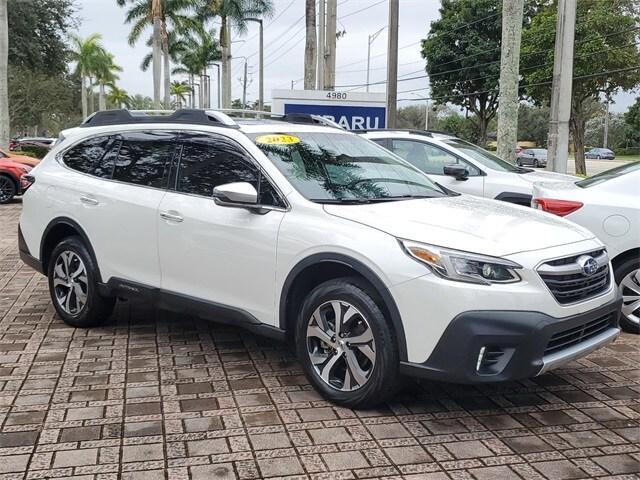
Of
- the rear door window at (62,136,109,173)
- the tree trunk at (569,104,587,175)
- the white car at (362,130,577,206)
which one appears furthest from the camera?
the tree trunk at (569,104,587,175)

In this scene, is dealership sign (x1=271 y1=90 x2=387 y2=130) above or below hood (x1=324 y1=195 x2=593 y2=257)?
above

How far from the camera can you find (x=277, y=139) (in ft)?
15.9

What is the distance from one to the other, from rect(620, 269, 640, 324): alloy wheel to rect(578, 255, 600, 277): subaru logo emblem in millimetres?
1690

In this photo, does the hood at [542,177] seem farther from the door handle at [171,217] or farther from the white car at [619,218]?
the door handle at [171,217]

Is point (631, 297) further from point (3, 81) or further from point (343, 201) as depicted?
point (3, 81)

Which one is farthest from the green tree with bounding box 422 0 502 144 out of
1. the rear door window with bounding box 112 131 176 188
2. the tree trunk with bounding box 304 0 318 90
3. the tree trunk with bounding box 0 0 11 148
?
the rear door window with bounding box 112 131 176 188

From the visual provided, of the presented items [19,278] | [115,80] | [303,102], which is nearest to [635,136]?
[115,80]

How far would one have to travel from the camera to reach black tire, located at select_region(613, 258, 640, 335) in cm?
556

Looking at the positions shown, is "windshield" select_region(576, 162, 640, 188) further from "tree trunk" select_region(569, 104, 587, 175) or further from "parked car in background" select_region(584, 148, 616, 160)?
"parked car in background" select_region(584, 148, 616, 160)

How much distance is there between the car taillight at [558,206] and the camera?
577 cm

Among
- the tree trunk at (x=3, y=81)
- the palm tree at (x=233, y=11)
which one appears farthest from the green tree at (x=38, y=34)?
the palm tree at (x=233, y=11)

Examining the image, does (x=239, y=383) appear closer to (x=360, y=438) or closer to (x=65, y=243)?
(x=360, y=438)

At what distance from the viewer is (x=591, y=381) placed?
4.66 metres

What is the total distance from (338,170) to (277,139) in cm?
50
